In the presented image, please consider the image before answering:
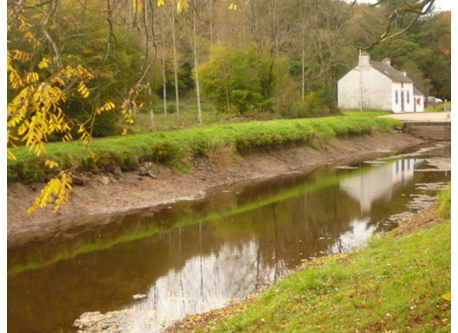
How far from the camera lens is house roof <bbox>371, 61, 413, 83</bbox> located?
54.7 metres

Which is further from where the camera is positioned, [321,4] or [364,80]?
[364,80]

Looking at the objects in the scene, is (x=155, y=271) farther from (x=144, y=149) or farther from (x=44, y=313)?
(x=144, y=149)

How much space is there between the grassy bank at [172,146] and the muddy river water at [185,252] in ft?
8.64

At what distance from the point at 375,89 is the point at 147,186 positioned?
4250 centimetres

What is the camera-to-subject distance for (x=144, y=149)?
67.8 feet

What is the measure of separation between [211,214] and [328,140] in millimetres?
18789

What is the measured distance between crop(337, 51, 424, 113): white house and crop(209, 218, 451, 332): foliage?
47982mm

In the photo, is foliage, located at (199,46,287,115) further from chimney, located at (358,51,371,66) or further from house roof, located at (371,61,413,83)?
house roof, located at (371,61,413,83)

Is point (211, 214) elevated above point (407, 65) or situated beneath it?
situated beneath

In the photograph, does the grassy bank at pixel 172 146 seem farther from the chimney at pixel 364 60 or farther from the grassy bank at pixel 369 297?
the chimney at pixel 364 60

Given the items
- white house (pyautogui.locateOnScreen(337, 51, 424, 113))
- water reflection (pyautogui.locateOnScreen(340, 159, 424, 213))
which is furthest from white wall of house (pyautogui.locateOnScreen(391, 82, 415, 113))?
water reflection (pyautogui.locateOnScreen(340, 159, 424, 213))

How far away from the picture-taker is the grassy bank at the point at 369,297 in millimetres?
5633

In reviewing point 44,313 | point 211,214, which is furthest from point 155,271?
point 211,214

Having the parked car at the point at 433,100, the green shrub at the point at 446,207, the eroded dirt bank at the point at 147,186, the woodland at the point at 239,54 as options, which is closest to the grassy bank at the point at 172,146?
the eroded dirt bank at the point at 147,186
